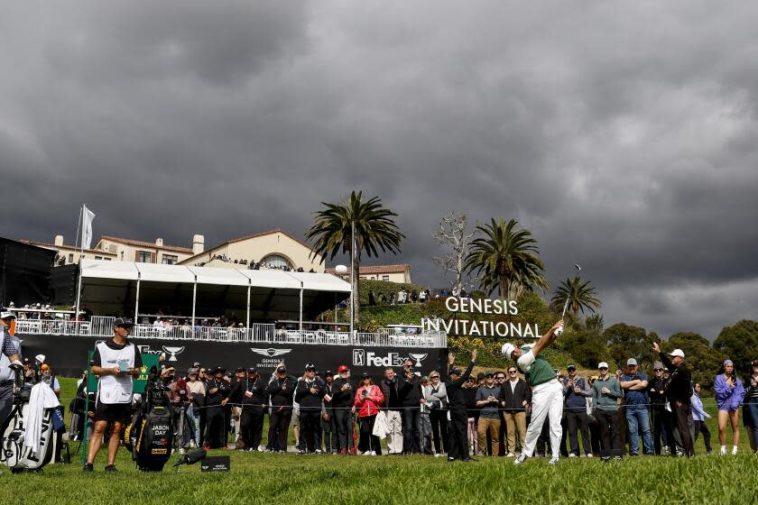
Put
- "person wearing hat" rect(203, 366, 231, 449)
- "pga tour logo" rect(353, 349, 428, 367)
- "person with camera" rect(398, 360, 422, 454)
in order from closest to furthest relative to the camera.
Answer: "person with camera" rect(398, 360, 422, 454)
"person wearing hat" rect(203, 366, 231, 449)
"pga tour logo" rect(353, 349, 428, 367)

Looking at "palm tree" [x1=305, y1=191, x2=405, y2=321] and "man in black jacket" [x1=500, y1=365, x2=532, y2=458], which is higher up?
"palm tree" [x1=305, y1=191, x2=405, y2=321]

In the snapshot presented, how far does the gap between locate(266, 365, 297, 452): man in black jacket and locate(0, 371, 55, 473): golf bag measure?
8.24 m

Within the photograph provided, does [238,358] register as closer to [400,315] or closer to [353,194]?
[353,194]

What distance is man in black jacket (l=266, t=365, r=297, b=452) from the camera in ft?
56.9

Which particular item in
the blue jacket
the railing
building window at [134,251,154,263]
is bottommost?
the blue jacket

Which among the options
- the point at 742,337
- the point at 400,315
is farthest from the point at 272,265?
the point at 742,337

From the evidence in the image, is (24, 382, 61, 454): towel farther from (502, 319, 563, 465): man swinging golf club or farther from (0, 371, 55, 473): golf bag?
(502, 319, 563, 465): man swinging golf club

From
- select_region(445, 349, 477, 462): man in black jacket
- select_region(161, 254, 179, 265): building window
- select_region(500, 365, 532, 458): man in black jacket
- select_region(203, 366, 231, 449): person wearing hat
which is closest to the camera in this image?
select_region(445, 349, 477, 462): man in black jacket

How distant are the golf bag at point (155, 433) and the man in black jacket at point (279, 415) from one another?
7742 millimetres

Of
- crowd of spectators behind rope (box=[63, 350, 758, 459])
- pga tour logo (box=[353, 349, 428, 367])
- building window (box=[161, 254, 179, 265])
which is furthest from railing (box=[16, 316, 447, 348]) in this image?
building window (box=[161, 254, 179, 265])

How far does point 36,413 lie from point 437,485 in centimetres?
545

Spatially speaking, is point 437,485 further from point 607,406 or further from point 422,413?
point 607,406

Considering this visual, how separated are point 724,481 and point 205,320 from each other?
39001 mm

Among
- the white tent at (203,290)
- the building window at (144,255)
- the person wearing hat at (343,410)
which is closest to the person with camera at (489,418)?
the person wearing hat at (343,410)
